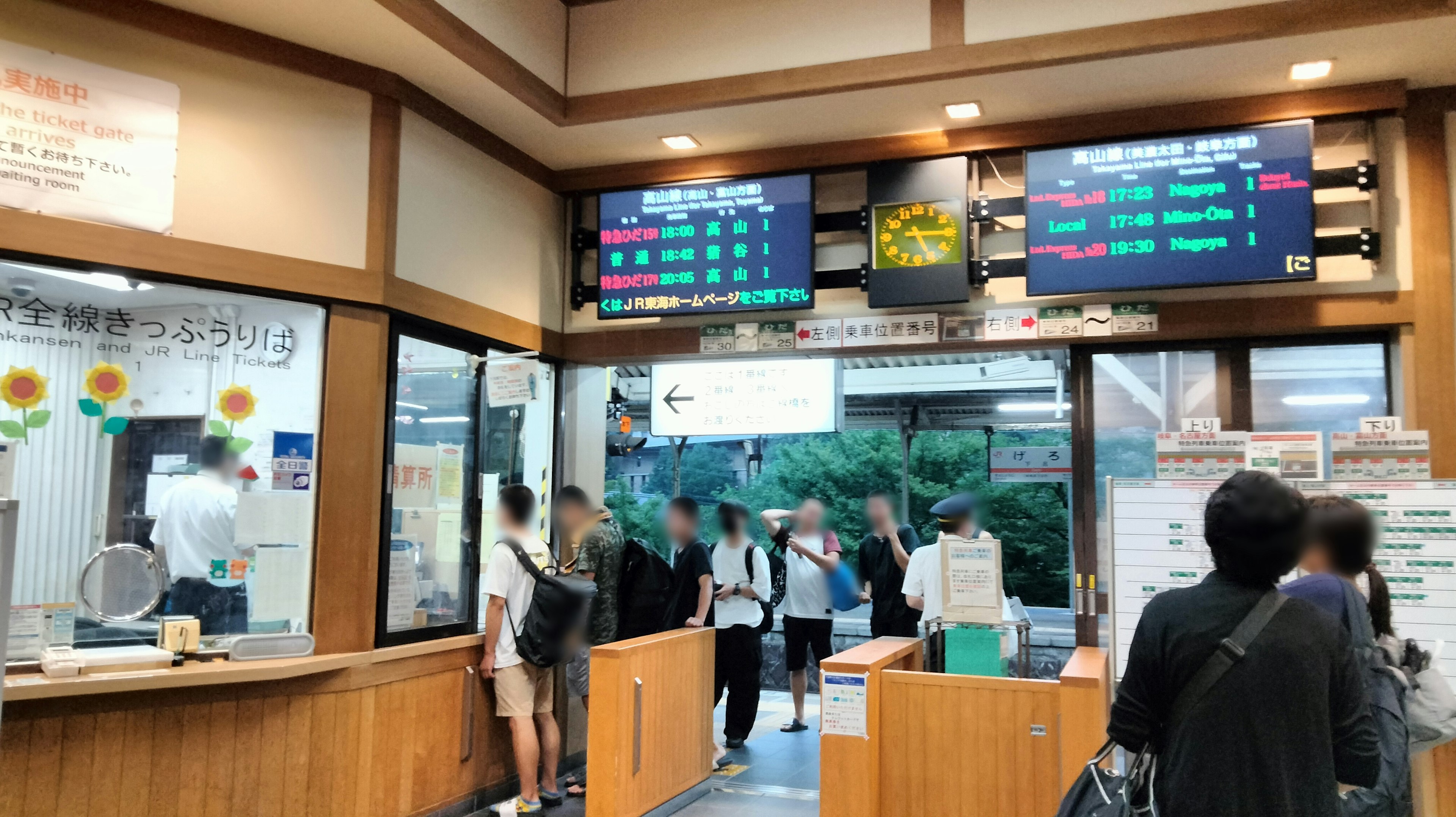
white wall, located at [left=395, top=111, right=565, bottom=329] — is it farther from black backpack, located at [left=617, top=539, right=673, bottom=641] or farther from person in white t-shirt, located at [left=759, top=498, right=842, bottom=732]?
person in white t-shirt, located at [left=759, top=498, right=842, bottom=732]

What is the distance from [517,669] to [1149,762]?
11.1ft

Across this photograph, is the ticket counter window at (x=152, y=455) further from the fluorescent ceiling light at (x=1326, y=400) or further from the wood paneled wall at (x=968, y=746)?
the fluorescent ceiling light at (x=1326, y=400)

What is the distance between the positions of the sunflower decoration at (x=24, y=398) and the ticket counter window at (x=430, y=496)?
4.36ft

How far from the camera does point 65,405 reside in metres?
3.71

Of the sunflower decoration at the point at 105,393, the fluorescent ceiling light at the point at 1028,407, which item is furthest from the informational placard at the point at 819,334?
the fluorescent ceiling light at the point at 1028,407

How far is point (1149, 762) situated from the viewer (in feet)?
7.41

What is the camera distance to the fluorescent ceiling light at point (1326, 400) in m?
4.56

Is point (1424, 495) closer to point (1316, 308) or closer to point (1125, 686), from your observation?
point (1316, 308)

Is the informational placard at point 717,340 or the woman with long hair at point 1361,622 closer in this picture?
the woman with long hair at point 1361,622

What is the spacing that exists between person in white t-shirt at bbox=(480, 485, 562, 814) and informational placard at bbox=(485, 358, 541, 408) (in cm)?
46

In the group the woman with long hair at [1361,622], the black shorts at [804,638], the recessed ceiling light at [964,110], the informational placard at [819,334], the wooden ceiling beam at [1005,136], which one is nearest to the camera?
the woman with long hair at [1361,622]

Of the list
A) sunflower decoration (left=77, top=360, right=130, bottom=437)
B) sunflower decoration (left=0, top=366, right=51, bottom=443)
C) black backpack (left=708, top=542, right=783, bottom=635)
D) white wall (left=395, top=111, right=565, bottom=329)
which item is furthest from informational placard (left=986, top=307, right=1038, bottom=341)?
sunflower decoration (left=0, top=366, right=51, bottom=443)

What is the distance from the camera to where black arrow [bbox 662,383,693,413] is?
19.0ft

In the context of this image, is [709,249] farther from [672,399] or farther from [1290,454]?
[1290,454]
